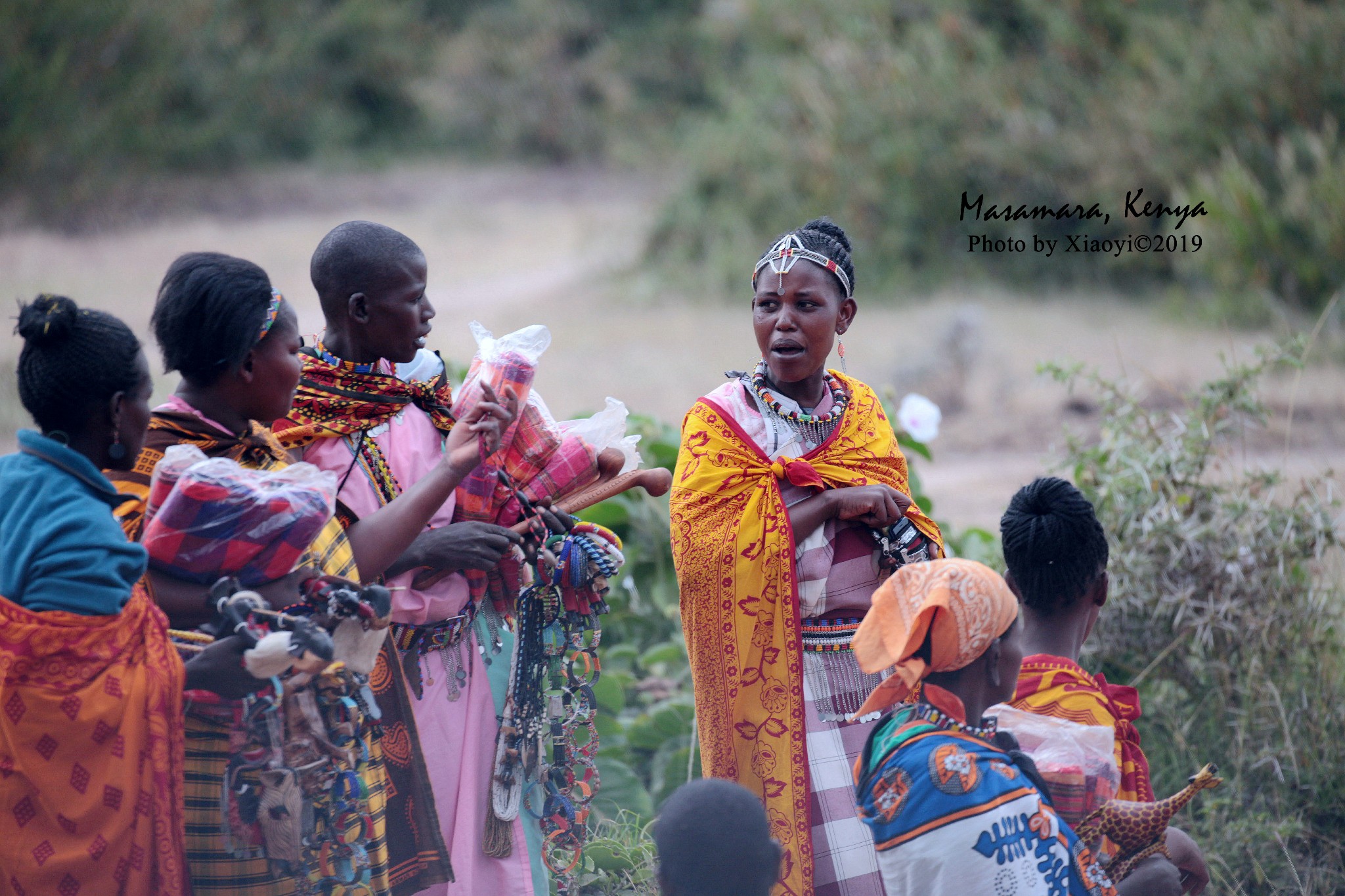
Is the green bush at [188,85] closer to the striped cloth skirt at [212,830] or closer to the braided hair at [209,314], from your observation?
the braided hair at [209,314]

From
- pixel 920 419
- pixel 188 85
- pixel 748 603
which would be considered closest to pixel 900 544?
pixel 748 603

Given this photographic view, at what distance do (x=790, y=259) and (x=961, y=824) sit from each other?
145 cm

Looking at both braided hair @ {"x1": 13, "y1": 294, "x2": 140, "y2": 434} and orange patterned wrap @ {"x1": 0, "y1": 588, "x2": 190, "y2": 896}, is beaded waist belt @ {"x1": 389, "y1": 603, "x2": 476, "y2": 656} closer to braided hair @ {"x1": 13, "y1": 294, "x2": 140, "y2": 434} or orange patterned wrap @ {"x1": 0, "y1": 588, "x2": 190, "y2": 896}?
orange patterned wrap @ {"x1": 0, "y1": 588, "x2": 190, "y2": 896}

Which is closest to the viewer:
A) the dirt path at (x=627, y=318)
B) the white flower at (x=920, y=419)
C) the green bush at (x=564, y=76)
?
the white flower at (x=920, y=419)

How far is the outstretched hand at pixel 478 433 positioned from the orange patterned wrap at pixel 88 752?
0.63m

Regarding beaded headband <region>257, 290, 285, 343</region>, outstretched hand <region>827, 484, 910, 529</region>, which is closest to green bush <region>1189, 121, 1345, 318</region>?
outstretched hand <region>827, 484, 910, 529</region>

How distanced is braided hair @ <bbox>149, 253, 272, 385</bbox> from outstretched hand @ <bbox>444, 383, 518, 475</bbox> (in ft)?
1.42

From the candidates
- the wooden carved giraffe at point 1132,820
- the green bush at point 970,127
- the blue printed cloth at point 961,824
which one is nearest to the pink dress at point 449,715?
the blue printed cloth at point 961,824

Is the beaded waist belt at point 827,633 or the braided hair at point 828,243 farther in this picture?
the braided hair at point 828,243

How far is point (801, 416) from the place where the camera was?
3.09 m

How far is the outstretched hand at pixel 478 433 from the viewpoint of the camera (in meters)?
2.46

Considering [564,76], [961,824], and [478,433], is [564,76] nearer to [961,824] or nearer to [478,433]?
[478,433]

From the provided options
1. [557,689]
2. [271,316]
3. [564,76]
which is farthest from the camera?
[564,76]

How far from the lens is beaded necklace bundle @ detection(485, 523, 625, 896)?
275 cm
